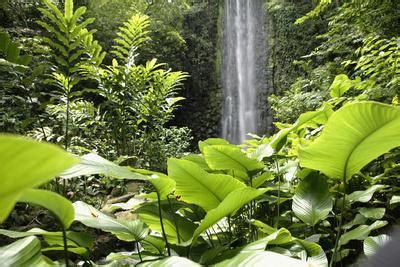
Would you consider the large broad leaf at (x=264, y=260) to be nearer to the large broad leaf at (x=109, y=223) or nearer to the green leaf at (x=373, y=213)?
the large broad leaf at (x=109, y=223)

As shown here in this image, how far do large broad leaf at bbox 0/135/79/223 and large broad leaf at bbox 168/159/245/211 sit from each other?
58 cm

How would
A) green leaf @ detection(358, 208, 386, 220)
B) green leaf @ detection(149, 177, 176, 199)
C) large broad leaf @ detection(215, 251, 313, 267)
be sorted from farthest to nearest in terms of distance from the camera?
green leaf @ detection(358, 208, 386, 220) < green leaf @ detection(149, 177, 176, 199) < large broad leaf @ detection(215, 251, 313, 267)

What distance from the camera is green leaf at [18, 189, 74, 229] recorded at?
51 centimetres

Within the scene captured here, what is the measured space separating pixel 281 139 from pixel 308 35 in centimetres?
800

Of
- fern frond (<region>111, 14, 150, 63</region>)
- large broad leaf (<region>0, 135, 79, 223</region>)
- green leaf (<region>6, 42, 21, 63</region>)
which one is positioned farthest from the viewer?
fern frond (<region>111, 14, 150, 63</region>)

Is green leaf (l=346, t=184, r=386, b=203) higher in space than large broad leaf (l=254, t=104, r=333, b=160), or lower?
lower

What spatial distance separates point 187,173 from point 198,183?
0.04 metres

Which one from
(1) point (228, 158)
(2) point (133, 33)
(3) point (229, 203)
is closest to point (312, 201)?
(1) point (228, 158)

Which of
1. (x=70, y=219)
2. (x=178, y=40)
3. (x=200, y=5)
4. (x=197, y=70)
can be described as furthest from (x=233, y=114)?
(x=70, y=219)

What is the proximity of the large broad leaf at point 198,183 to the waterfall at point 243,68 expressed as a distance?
8.18m

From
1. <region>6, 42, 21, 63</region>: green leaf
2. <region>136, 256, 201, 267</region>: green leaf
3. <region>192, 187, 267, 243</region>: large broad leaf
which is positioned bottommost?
<region>136, 256, 201, 267</region>: green leaf

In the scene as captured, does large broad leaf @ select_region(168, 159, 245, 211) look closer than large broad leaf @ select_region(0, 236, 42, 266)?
No

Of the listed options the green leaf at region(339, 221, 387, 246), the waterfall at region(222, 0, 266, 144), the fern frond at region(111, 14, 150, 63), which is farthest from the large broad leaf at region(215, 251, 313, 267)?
the waterfall at region(222, 0, 266, 144)

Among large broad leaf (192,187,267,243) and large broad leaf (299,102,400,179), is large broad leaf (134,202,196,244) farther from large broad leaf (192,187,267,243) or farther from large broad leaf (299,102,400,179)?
large broad leaf (299,102,400,179)
